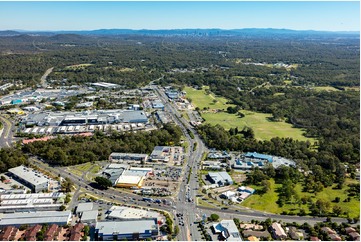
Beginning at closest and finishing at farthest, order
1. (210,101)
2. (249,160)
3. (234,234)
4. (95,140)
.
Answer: (234,234)
(249,160)
(95,140)
(210,101)

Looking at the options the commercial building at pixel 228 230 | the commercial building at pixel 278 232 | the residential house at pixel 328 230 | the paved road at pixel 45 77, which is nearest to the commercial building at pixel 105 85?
the paved road at pixel 45 77

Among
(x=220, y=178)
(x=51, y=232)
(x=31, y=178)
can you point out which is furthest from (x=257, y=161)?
(x=31, y=178)

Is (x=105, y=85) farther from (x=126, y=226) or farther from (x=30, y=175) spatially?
(x=126, y=226)

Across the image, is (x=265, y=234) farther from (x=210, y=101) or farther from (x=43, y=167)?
(x=210, y=101)

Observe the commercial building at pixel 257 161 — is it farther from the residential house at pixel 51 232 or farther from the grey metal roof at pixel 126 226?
the residential house at pixel 51 232

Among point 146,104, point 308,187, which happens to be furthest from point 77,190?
point 146,104

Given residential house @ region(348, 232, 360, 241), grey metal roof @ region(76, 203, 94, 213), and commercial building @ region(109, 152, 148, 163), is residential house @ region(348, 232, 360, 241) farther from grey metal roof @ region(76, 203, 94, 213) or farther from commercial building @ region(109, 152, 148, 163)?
commercial building @ region(109, 152, 148, 163)
